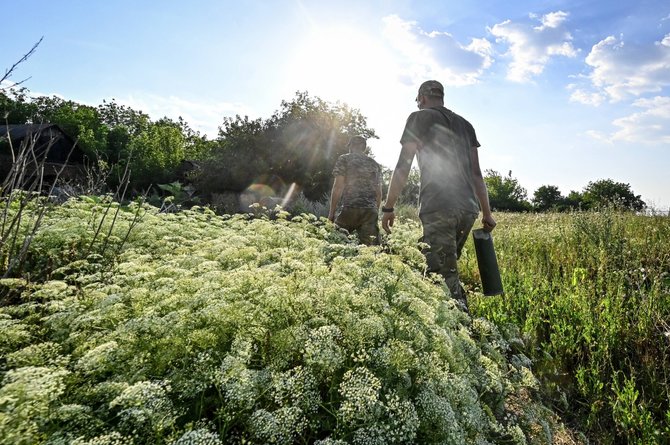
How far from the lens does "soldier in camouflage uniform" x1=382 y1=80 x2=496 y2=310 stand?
366 centimetres

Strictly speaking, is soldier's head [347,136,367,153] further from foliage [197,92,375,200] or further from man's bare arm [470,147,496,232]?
foliage [197,92,375,200]

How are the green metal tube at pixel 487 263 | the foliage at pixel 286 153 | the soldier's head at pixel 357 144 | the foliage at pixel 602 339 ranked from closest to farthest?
the foliage at pixel 602 339, the green metal tube at pixel 487 263, the soldier's head at pixel 357 144, the foliage at pixel 286 153

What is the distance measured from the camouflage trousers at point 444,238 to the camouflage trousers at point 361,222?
7.17 ft

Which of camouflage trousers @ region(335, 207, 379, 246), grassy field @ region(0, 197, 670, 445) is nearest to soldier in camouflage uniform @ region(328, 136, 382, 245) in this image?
camouflage trousers @ region(335, 207, 379, 246)

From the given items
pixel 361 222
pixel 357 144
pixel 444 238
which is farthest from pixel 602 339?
pixel 357 144

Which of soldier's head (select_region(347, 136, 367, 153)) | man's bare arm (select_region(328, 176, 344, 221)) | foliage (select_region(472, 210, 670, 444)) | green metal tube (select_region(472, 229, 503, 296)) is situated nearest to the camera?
foliage (select_region(472, 210, 670, 444))

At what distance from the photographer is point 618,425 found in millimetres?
2775

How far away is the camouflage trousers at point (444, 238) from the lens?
12.0 feet

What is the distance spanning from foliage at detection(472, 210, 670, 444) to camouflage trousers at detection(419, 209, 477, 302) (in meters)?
0.90

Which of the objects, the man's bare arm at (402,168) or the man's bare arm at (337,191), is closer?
the man's bare arm at (402,168)

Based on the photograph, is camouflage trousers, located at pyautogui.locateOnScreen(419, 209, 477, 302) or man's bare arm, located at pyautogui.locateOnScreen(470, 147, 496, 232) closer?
camouflage trousers, located at pyautogui.locateOnScreen(419, 209, 477, 302)

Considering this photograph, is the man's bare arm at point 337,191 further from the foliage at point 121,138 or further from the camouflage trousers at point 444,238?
the foliage at point 121,138

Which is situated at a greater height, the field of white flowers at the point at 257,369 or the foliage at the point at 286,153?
the foliage at the point at 286,153

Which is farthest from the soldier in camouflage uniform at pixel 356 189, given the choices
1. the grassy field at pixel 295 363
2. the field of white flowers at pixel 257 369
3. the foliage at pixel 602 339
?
the field of white flowers at pixel 257 369
